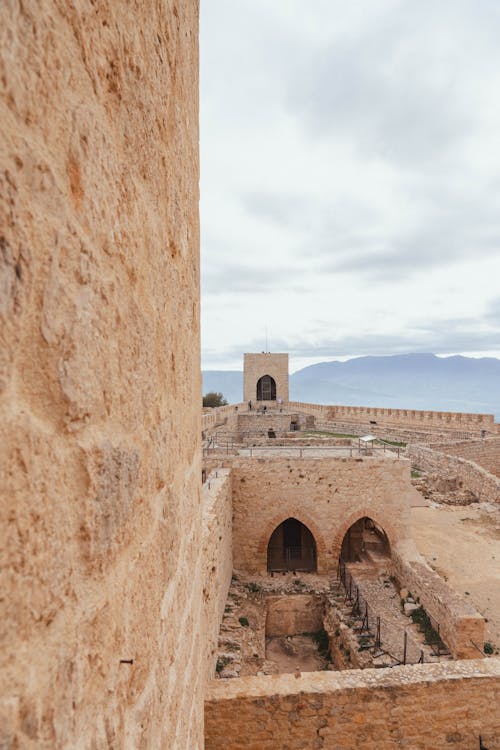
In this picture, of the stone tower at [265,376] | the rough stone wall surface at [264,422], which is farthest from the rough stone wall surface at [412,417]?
the rough stone wall surface at [264,422]

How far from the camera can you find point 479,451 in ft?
72.1

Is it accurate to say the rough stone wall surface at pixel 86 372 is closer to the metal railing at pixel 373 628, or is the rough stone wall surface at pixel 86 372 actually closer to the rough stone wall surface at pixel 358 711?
the rough stone wall surface at pixel 358 711

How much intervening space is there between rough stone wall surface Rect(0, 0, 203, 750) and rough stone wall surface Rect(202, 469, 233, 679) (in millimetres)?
4396

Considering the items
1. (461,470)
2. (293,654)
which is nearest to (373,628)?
(293,654)

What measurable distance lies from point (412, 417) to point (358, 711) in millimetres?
25234

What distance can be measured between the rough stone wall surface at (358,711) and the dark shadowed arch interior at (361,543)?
639 cm

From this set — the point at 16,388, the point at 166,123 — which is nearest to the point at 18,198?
the point at 16,388

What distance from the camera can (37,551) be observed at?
645mm

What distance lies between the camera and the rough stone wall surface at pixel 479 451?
21484 mm

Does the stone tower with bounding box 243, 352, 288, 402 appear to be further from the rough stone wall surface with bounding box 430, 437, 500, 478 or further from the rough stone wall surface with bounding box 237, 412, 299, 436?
the rough stone wall surface with bounding box 430, 437, 500, 478

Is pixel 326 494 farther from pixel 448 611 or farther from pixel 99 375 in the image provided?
pixel 99 375

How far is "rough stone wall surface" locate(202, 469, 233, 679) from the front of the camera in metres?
6.14

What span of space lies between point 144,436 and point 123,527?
267 mm

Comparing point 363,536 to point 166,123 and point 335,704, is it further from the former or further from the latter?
point 166,123
